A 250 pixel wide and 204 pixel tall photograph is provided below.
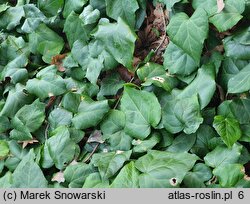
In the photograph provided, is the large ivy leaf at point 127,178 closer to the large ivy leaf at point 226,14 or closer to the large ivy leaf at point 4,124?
the large ivy leaf at point 226,14

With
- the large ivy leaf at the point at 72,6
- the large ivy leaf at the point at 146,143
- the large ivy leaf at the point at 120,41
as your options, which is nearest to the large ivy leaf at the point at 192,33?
the large ivy leaf at the point at 120,41

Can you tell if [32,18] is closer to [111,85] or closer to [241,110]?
[111,85]

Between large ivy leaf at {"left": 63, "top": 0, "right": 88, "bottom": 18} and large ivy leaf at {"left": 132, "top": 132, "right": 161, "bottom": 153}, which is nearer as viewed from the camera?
large ivy leaf at {"left": 132, "top": 132, "right": 161, "bottom": 153}

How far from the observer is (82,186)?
5.68 ft

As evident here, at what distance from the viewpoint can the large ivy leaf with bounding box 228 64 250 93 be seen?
1.56 metres

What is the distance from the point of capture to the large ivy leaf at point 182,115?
162 cm

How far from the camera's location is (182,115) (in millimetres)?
1647

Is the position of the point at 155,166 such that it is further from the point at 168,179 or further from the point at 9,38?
the point at 9,38

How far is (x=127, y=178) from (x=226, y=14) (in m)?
0.75

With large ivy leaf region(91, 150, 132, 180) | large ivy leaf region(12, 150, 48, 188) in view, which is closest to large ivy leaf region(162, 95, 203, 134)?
large ivy leaf region(91, 150, 132, 180)

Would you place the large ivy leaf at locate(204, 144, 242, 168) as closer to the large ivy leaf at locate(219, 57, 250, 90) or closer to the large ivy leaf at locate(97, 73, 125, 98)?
the large ivy leaf at locate(219, 57, 250, 90)

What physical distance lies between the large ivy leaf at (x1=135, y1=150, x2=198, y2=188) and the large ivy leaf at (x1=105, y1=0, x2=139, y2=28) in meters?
0.67

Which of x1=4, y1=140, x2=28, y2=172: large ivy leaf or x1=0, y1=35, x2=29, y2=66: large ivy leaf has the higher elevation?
x1=0, y1=35, x2=29, y2=66: large ivy leaf

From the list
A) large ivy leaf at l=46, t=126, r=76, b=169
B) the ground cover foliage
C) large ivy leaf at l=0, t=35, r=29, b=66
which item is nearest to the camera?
the ground cover foliage
